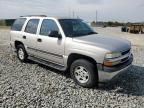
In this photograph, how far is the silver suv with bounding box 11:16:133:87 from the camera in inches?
197

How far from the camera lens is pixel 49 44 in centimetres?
620

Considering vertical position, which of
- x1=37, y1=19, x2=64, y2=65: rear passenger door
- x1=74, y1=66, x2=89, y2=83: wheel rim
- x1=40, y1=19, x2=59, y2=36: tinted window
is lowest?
x1=74, y1=66, x2=89, y2=83: wheel rim

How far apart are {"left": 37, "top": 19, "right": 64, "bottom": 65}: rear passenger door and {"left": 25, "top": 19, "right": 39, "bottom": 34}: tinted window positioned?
39 cm

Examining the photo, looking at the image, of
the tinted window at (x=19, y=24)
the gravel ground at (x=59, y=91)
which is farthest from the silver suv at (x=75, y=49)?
the gravel ground at (x=59, y=91)

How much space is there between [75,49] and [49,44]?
1.13 meters

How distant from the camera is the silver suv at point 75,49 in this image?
5000 millimetres

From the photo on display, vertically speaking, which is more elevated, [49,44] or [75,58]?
[49,44]

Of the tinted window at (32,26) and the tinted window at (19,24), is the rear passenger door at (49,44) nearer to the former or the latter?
the tinted window at (32,26)

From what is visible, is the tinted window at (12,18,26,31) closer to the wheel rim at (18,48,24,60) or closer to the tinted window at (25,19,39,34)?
the tinted window at (25,19,39,34)

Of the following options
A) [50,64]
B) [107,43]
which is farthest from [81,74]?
[50,64]

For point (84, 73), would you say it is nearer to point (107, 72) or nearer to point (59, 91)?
point (107, 72)

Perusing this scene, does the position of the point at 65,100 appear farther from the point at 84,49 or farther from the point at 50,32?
the point at 50,32

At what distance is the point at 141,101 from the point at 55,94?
207 centimetres

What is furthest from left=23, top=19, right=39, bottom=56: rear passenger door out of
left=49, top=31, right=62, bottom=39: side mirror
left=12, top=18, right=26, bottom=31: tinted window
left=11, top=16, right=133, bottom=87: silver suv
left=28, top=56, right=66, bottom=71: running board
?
left=49, top=31, right=62, bottom=39: side mirror
